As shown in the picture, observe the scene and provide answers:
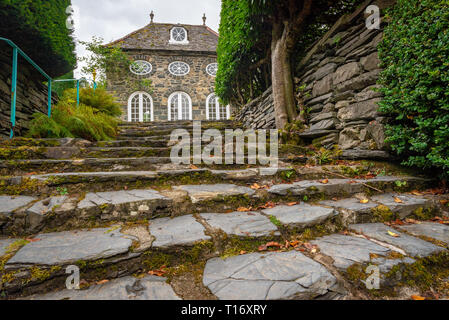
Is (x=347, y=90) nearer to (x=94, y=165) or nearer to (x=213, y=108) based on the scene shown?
(x=94, y=165)

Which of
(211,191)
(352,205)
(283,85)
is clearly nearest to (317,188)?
(352,205)

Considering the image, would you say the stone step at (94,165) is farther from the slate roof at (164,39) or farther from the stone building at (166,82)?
the slate roof at (164,39)

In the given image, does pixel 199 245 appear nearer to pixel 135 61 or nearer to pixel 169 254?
pixel 169 254

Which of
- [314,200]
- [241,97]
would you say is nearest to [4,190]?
[314,200]

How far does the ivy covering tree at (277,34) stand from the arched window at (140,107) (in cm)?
848

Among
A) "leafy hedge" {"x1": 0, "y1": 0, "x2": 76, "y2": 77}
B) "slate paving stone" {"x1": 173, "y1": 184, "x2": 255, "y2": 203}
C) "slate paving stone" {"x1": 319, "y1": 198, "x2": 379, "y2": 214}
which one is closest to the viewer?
"slate paving stone" {"x1": 319, "y1": 198, "x2": 379, "y2": 214}

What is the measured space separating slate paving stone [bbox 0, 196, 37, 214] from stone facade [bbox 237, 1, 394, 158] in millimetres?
3675

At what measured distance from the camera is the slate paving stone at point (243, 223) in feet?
4.65

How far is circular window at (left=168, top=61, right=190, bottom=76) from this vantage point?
1336 cm

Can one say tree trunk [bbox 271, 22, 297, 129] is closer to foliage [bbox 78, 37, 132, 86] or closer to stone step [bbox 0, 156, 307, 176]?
stone step [bbox 0, 156, 307, 176]

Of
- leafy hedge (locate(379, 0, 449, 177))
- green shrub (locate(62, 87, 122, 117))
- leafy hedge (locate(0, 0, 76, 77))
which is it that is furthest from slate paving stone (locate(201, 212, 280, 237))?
green shrub (locate(62, 87, 122, 117))

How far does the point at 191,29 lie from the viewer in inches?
624

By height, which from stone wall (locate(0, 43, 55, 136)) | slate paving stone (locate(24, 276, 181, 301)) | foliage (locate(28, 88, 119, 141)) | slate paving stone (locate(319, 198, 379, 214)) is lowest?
slate paving stone (locate(24, 276, 181, 301))

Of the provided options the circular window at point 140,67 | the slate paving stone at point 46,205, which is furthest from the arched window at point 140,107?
the slate paving stone at point 46,205
